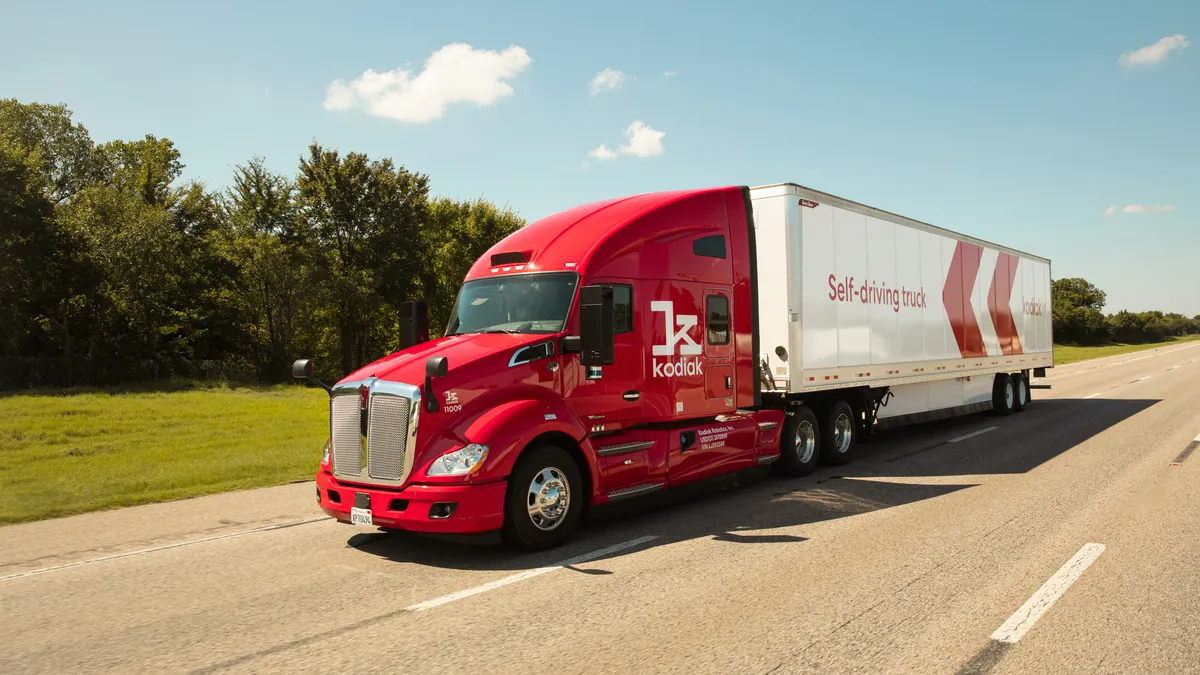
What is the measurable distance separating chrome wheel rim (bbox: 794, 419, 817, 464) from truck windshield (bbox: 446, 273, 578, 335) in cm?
457

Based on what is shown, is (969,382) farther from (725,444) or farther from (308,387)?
(308,387)

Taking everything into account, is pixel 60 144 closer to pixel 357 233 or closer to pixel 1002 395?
pixel 357 233

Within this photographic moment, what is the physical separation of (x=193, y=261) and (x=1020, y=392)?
3614cm

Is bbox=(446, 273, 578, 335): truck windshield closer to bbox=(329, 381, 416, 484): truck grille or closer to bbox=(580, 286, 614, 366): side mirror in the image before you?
bbox=(580, 286, 614, 366): side mirror

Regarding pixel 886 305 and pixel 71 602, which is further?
pixel 886 305

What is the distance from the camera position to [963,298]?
49.3 ft

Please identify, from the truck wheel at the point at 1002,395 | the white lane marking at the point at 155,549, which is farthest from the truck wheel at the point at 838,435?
the truck wheel at the point at 1002,395

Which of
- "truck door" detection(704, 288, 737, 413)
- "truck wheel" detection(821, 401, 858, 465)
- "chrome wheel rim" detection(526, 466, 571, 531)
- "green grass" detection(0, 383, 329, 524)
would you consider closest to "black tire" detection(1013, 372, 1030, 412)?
"truck wheel" detection(821, 401, 858, 465)

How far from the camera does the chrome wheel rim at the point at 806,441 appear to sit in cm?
1048

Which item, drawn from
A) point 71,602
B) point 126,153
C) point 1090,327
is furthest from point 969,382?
point 1090,327

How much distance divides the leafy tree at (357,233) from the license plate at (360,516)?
33947 millimetres

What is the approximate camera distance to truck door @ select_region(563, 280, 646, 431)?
24.1ft

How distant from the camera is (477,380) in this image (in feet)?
Answer: 21.8

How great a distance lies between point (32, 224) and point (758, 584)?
116 feet
